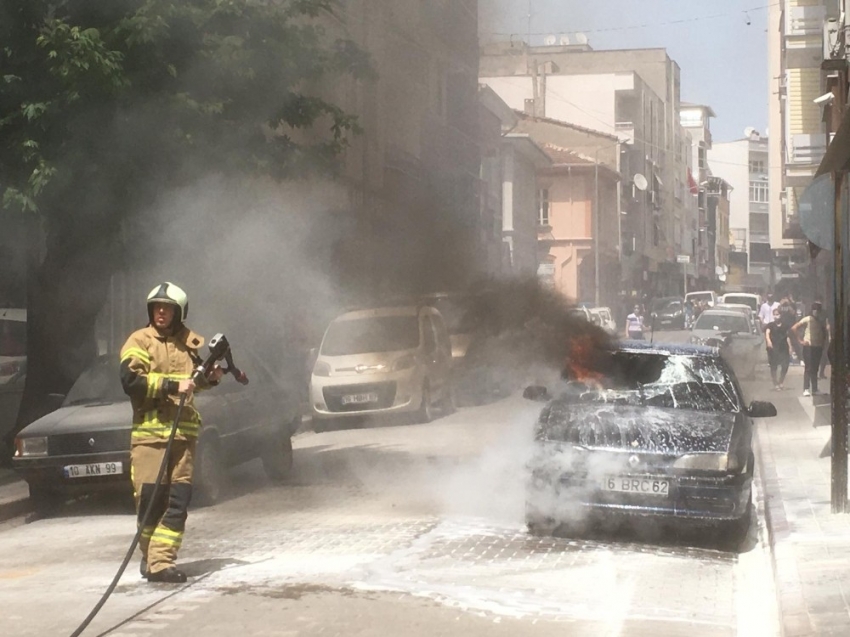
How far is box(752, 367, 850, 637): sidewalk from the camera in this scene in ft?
21.5

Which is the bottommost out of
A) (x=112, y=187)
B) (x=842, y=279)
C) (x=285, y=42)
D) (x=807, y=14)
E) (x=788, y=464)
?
(x=788, y=464)

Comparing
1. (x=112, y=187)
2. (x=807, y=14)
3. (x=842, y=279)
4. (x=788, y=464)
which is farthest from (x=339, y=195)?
(x=807, y=14)

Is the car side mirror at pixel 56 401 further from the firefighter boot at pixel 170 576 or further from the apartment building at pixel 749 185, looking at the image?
the apartment building at pixel 749 185

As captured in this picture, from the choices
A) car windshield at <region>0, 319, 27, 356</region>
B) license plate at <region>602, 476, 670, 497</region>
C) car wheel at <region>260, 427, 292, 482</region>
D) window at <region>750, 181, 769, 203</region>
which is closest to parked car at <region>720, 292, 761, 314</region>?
car windshield at <region>0, 319, 27, 356</region>

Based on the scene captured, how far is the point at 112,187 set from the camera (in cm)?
1193

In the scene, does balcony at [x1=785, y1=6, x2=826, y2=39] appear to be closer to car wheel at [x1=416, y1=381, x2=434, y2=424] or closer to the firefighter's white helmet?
car wheel at [x1=416, y1=381, x2=434, y2=424]

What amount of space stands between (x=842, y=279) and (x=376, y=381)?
9.48 meters

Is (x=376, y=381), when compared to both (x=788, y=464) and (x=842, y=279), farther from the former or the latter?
(x=842, y=279)

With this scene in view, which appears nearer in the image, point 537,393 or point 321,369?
point 537,393

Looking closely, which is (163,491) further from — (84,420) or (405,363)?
(405,363)

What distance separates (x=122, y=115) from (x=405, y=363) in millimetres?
7860

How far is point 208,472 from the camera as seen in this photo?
10859 millimetres

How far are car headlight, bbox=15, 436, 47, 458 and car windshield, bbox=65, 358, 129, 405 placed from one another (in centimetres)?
69

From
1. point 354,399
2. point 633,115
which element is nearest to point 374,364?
point 354,399
